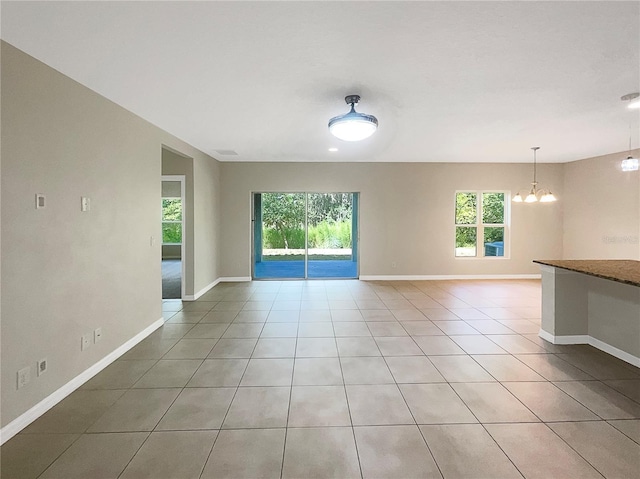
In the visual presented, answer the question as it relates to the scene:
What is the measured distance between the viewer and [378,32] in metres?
2.01

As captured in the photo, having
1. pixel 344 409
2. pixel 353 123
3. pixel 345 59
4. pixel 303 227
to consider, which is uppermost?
pixel 345 59

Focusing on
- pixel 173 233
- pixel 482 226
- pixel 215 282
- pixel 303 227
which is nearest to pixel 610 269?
pixel 482 226

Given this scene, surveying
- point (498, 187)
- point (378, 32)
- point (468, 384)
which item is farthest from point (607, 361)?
point (498, 187)

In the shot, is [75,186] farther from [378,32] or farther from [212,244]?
[212,244]

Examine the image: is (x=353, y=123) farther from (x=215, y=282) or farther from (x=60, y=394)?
(x=215, y=282)

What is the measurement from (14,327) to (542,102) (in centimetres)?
480

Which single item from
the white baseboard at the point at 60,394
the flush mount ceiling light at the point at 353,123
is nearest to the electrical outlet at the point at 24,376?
the white baseboard at the point at 60,394

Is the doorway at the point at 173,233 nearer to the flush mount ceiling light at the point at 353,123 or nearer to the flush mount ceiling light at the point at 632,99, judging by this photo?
the flush mount ceiling light at the point at 353,123

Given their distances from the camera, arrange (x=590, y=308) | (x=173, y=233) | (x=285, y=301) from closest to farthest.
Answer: (x=590, y=308), (x=285, y=301), (x=173, y=233)

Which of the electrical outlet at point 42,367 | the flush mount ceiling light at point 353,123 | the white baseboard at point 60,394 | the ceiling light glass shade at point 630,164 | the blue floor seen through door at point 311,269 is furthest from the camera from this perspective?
the blue floor seen through door at point 311,269

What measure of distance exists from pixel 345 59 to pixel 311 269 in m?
6.02

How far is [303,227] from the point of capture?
23.7ft

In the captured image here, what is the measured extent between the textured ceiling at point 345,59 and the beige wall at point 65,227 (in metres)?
0.26

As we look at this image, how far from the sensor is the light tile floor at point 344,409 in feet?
5.92
